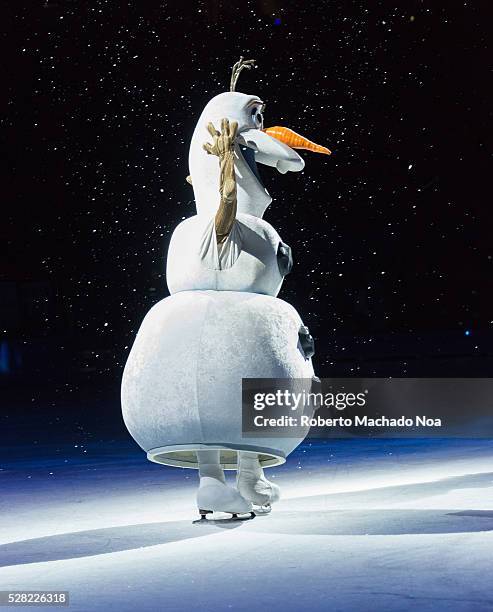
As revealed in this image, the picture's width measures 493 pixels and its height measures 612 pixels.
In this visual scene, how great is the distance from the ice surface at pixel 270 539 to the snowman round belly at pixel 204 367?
0.29 meters

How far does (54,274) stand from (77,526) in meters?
7.01

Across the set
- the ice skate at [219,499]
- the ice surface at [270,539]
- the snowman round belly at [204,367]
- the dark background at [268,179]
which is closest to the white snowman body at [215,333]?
the snowman round belly at [204,367]

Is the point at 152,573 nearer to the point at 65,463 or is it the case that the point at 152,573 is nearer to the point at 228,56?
the point at 65,463

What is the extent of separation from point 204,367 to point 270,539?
1.83 feet

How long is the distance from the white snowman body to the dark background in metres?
3.41

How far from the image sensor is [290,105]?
745 centimetres

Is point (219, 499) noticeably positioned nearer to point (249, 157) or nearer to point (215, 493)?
point (215, 493)

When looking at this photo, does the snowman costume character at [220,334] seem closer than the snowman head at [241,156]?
Yes

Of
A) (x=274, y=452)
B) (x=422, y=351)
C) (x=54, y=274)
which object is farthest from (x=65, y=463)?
(x=422, y=351)

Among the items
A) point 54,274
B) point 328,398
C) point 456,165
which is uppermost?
point 456,165

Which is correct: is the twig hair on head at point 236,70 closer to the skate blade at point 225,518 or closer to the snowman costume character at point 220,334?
the snowman costume character at point 220,334

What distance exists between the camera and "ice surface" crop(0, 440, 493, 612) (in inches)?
91.1

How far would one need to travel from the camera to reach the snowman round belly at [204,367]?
3.14 metres

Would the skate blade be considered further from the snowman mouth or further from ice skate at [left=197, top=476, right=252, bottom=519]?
the snowman mouth
